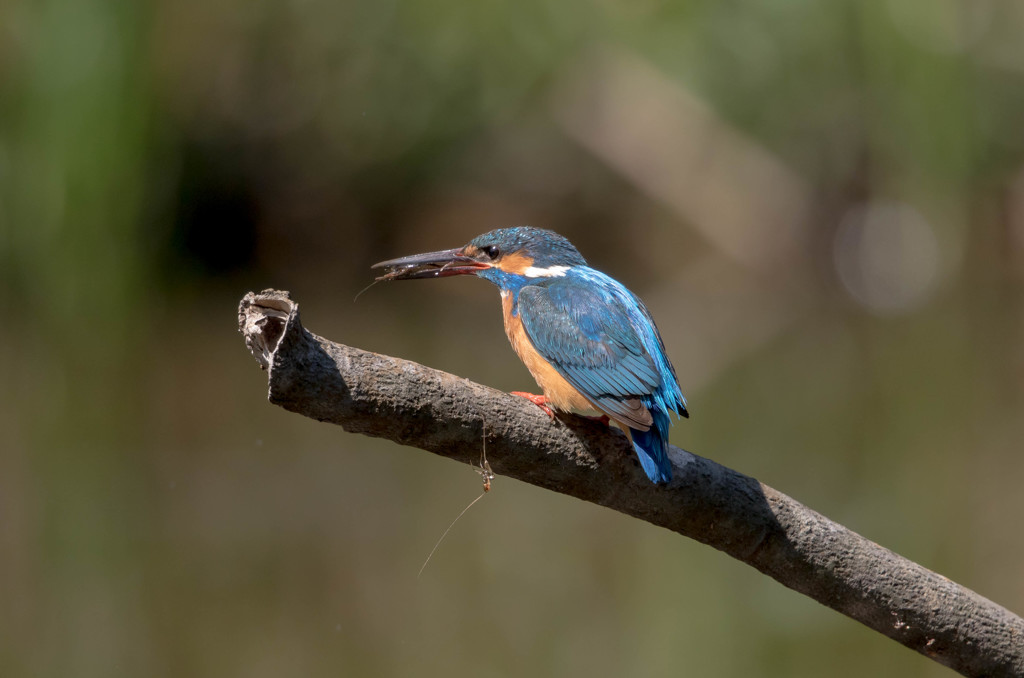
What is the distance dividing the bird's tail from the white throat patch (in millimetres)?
702

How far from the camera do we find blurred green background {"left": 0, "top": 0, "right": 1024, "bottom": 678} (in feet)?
12.3

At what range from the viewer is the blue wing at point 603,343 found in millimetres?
2221

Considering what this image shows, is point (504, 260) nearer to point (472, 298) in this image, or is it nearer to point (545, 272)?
point (545, 272)

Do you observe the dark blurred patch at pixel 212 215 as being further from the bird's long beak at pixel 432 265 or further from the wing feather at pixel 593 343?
the wing feather at pixel 593 343

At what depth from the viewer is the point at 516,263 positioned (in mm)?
2754

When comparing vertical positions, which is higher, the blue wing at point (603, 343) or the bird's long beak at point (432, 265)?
the blue wing at point (603, 343)

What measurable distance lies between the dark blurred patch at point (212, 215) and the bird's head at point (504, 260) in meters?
5.58

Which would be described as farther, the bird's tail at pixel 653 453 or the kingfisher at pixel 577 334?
the kingfisher at pixel 577 334

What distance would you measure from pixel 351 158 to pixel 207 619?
543 centimetres

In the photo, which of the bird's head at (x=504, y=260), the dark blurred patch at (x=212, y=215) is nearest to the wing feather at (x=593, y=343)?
the bird's head at (x=504, y=260)

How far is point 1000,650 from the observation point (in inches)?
80.3

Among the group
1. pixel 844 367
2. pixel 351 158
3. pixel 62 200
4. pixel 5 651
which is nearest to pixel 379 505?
pixel 5 651

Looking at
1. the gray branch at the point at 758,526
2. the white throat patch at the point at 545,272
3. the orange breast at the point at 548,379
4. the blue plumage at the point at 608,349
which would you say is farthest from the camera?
the white throat patch at the point at 545,272

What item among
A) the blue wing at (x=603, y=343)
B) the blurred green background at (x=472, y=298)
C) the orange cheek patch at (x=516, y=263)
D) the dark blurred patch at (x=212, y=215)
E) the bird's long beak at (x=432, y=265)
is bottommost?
the dark blurred patch at (x=212, y=215)
